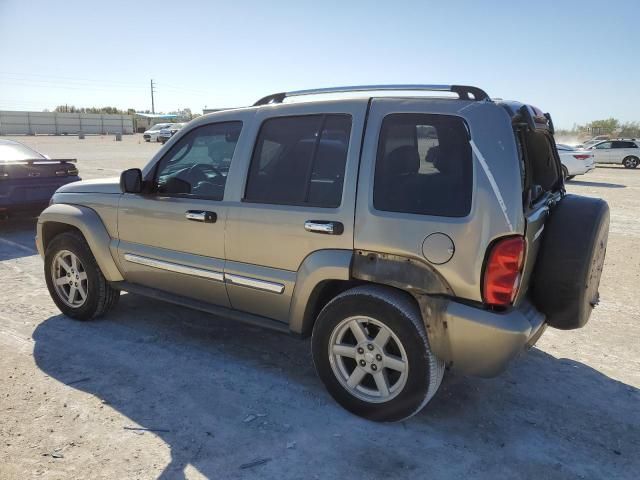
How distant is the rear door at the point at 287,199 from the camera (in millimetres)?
3080

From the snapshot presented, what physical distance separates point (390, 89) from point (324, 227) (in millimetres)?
963

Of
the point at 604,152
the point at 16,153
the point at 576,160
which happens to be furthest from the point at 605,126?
the point at 16,153

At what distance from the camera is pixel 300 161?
3.33 meters

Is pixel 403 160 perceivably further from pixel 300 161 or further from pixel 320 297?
pixel 320 297

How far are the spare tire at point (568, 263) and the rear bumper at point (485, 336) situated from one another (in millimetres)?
263

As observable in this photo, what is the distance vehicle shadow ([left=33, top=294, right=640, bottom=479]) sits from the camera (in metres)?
2.68

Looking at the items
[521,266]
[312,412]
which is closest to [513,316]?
[521,266]

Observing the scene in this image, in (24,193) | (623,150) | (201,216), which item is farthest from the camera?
(623,150)

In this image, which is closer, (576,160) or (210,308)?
(210,308)

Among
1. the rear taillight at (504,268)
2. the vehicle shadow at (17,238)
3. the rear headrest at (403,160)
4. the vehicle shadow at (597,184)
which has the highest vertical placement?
the rear headrest at (403,160)

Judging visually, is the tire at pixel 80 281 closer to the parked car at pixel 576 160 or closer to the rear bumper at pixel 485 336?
the rear bumper at pixel 485 336

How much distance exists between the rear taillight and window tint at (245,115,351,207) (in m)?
0.98

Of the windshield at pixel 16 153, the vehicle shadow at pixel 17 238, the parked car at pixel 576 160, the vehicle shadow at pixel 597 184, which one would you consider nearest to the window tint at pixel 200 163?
the vehicle shadow at pixel 17 238

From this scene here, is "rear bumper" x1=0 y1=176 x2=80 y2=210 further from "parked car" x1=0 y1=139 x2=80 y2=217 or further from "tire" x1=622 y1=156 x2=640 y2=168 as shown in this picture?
"tire" x1=622 y1=156 x2=640 y2=168
